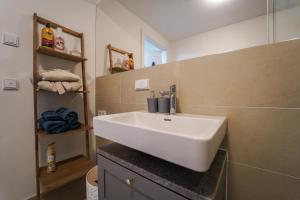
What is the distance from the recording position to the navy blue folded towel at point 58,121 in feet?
3.21

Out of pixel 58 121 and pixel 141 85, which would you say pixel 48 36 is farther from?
pixel 141 85

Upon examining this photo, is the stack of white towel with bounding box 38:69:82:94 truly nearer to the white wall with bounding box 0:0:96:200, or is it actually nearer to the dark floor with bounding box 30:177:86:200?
the white wall with bounding box 0:0:96:200

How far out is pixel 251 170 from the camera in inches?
25.6

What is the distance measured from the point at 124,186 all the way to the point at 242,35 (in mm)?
1071

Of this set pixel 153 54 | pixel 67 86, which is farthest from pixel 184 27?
pixel 67 86

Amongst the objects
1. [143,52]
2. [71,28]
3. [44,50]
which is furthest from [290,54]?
[71,28]

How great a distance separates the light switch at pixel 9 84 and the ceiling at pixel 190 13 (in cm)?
121

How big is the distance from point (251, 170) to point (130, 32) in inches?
59.7

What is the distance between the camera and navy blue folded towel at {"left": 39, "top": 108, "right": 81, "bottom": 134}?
0.98 m

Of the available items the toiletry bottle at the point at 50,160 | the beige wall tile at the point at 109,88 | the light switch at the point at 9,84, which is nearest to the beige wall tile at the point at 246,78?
the beige wall tile at the point at 109,88

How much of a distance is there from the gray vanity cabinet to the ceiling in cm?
106

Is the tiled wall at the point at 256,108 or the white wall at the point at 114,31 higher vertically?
the white wall at the point at 114,31

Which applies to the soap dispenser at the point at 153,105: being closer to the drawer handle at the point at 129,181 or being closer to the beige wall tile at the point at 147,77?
the beige wall tile at the point at 147,77

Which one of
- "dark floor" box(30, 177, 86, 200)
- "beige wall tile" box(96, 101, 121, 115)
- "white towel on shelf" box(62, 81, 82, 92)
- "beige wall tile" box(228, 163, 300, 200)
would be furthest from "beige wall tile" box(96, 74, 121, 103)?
"beige wall tile" box(228, 163, 300, 200)
